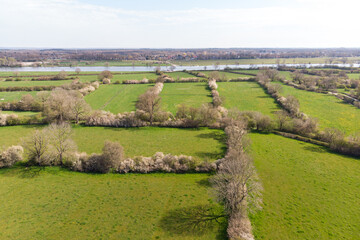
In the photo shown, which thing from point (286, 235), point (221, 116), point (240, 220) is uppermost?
point (221, 116)

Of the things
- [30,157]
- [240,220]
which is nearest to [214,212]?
[240,220]

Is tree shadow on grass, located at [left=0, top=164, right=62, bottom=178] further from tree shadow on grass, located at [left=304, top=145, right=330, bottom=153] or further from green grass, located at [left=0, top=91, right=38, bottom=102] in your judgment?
green grass, located at [left=0, top=91, right=38, bottom=102]

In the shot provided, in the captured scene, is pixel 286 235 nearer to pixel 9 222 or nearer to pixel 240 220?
pixel 240 220

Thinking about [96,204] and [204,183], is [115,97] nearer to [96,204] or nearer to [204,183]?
[96,204]

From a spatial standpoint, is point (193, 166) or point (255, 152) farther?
point (255, 152)

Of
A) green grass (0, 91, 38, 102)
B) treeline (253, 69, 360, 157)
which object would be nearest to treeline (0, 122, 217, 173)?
treeline (253, 69, 360, 157)

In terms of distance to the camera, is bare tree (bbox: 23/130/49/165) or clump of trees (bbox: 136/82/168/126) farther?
clump of trees (bbox: 136/82/168/126)
